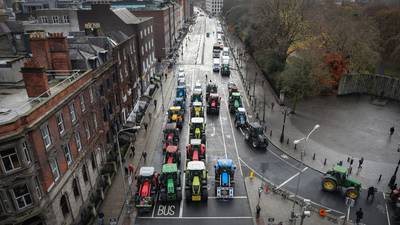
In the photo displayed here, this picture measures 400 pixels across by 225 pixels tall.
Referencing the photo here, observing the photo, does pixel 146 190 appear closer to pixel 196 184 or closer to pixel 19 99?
pixel 196 184

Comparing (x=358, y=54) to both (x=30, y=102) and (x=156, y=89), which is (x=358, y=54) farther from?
(x=30, y=102)

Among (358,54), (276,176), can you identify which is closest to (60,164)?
(276,176)

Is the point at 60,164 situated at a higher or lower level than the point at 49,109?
lower

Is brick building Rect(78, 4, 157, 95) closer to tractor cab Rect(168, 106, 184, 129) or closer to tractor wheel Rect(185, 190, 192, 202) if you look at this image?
tractor cab Rect(168, 106, 184, 129)

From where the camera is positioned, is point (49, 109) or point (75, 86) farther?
point (75, 86)

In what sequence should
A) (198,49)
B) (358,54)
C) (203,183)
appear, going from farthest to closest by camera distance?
(198,49) < (358,54) < (203,183)

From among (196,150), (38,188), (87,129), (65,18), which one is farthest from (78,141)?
(65,18)
